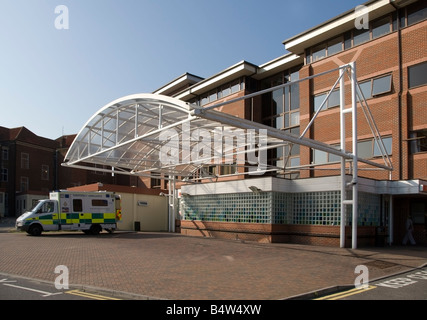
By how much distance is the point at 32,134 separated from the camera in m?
49.7

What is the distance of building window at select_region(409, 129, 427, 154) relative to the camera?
762 inches

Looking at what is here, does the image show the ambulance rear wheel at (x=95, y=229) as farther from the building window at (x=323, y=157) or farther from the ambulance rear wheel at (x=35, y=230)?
the building window at (x=323, y=157)

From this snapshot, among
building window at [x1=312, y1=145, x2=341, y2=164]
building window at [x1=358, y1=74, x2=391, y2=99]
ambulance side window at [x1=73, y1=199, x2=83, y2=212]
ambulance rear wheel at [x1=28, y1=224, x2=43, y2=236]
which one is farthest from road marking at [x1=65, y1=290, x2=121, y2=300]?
building window at [x1=358, y1=74, x2=391, y2=99]

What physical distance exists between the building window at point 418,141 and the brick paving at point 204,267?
262 inches

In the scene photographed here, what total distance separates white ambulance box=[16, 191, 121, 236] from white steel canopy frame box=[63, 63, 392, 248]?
7.08 feet

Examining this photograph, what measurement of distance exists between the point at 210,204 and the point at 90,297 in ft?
50.9

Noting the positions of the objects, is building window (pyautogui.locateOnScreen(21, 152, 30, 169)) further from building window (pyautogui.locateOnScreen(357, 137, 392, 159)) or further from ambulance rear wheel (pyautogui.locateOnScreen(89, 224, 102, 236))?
building window (pyautogui.locateOnScreen(357, 137, 392, 159))

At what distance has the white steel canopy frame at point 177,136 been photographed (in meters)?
14.4

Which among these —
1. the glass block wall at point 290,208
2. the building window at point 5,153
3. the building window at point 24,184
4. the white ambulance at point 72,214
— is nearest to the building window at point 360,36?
the glass block wall at point 290,208

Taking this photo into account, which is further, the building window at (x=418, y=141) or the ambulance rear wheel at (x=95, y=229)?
the ambulance rear wheel at (x=95, y=229)

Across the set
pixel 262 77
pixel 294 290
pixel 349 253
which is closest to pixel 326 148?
pixel 349 253

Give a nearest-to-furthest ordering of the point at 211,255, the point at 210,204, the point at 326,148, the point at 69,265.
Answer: the point at 69,265
the point at 211,255
the point at 326,148
the point at 210,204

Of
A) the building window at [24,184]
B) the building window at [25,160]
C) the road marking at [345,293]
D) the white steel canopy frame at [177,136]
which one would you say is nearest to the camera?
the road marking at [345,293]

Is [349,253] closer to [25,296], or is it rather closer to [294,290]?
[294,290]
